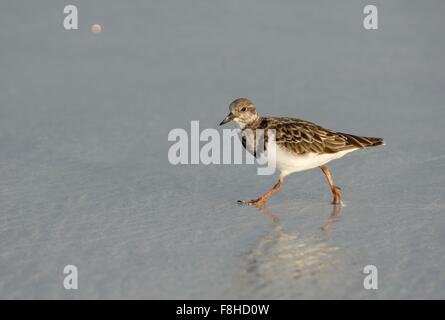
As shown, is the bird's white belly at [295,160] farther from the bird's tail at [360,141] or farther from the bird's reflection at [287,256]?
the bird's reflection at [287,256]

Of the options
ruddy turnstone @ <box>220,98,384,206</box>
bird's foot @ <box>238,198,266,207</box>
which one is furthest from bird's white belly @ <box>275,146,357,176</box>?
bird's foot @ <box>238,198,266,207</box>

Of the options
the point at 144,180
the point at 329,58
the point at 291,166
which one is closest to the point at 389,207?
the point at 291,166

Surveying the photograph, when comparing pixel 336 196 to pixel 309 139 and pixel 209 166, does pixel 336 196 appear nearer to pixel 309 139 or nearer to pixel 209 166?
pixel 309 139

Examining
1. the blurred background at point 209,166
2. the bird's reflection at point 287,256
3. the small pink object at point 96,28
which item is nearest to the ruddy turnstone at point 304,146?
the blurred background at point 209,166

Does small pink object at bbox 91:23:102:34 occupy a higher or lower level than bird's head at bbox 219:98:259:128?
higher

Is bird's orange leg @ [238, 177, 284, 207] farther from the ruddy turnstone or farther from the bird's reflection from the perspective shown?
the bird's reflection
